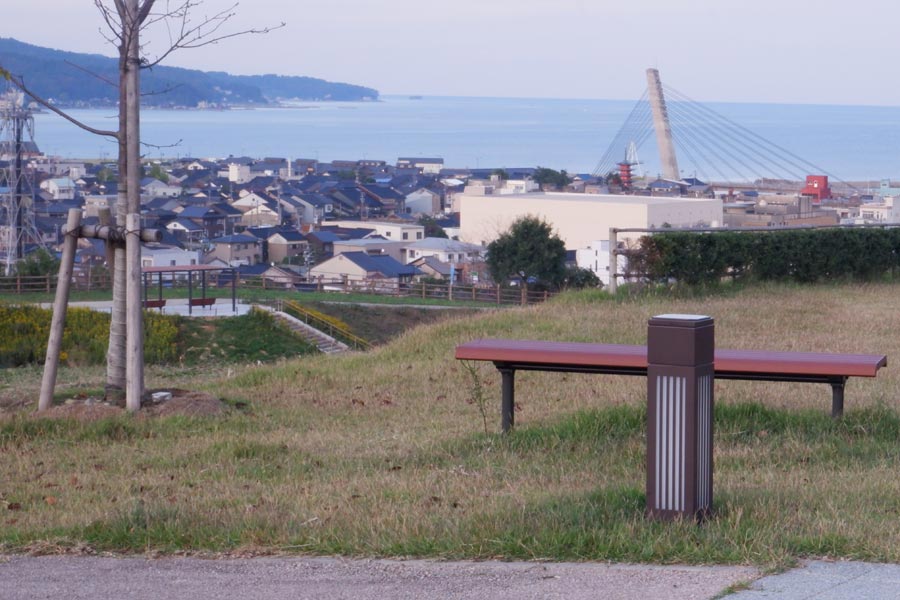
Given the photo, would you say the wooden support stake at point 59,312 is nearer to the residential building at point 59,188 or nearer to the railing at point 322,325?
the railing at point 322,325

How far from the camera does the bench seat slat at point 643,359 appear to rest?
Answer: 276 inches

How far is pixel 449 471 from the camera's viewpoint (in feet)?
21.5

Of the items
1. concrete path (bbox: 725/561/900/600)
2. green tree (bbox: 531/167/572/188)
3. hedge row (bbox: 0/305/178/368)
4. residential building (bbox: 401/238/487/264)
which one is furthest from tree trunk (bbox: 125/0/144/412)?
green tree (bbox: 531/167/572/188)

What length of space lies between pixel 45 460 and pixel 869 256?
1335 cm

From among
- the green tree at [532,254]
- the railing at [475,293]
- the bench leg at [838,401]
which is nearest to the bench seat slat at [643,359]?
the bench leg at [838,401]

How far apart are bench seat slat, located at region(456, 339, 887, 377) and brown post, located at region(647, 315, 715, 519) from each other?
233 centimetres

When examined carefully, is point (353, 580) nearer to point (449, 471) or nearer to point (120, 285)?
point (449, 471)

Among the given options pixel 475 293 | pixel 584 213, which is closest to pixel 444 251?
pixel 584 213

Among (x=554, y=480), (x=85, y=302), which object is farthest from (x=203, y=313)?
(x=554, y=480)

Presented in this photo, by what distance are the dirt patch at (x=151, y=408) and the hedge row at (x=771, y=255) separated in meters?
7.90

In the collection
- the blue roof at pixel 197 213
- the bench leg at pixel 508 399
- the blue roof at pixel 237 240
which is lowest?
the bench leg at pixel 508 399

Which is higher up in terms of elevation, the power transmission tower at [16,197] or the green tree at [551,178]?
the green tree at [551,178]

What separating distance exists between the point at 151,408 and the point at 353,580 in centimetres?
524

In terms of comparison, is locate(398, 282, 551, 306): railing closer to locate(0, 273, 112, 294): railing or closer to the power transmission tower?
locate(0, 273, 112, 294): railing
